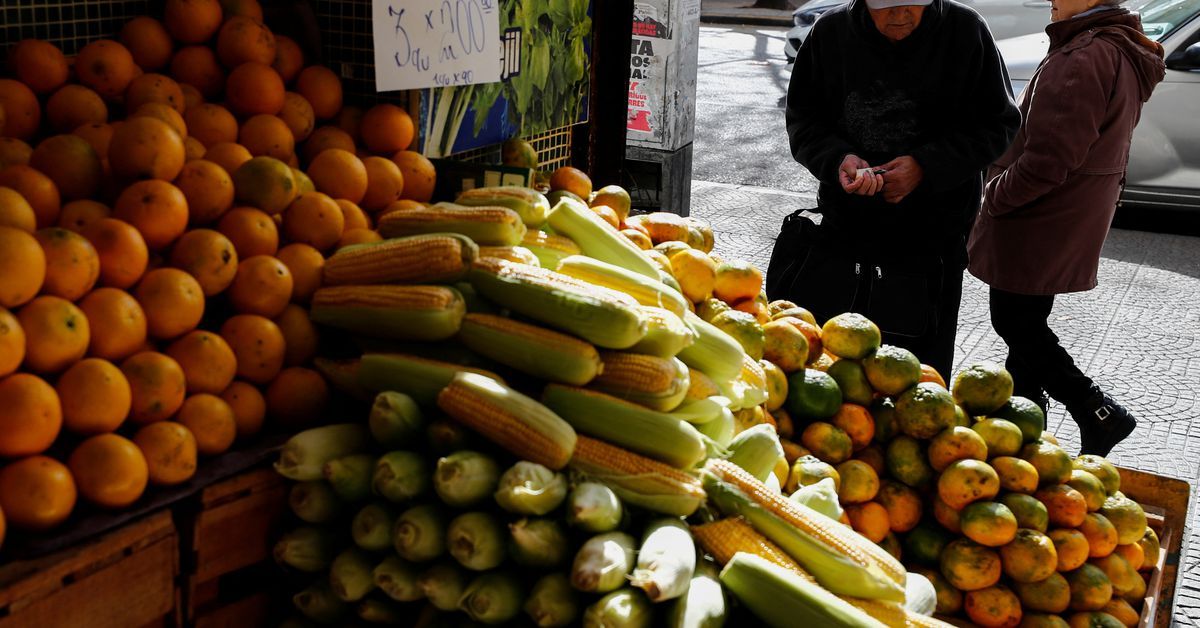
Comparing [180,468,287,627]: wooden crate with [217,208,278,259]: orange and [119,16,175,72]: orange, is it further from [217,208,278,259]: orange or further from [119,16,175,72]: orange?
[119,16,175,72]: orange

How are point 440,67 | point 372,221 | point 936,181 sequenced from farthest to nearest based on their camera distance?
point 936,181
point 440,67
point 372,221

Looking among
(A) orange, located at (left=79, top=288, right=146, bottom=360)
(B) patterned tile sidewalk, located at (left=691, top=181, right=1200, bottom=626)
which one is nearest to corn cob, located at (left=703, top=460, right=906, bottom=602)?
(A) orange, located at (left=79, top=288, right=146, bottom=360)

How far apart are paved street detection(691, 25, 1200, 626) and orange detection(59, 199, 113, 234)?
327cm

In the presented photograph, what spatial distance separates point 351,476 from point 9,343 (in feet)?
1.86

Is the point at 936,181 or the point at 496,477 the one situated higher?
the point at 936,181

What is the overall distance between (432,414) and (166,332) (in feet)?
1.64

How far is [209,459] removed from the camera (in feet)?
5.73

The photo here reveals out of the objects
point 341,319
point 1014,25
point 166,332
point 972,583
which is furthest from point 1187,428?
point 1014,25

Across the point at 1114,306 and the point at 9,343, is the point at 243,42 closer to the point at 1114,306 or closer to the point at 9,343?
the point at 9,343

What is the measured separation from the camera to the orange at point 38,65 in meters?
2.13

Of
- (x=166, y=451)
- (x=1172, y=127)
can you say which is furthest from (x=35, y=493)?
(x=1172, y=127)

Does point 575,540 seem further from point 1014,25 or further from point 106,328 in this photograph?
point 1014,25

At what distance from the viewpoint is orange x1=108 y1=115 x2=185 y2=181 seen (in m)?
1.88

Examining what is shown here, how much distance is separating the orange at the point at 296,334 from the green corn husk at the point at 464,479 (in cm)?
51
